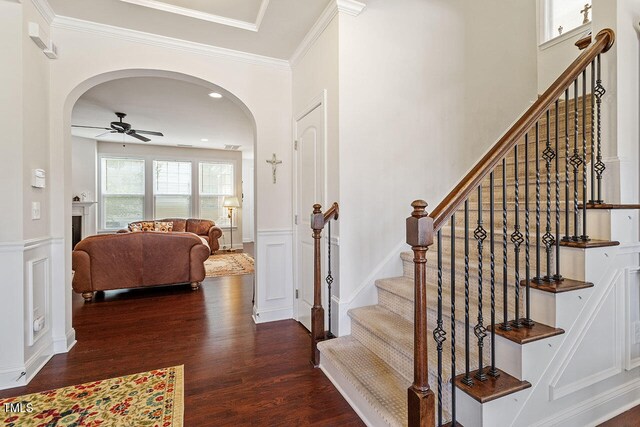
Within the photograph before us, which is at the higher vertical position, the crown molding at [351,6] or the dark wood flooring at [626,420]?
the crown molding at [351,6]

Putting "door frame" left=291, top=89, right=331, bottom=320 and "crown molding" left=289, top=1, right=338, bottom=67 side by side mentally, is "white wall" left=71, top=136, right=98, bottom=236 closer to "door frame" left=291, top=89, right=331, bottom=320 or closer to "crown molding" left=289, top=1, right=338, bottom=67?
"door frame" left=291, top=89, right=331, bottom=320

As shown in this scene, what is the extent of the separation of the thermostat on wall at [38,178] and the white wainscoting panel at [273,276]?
1.77 meters

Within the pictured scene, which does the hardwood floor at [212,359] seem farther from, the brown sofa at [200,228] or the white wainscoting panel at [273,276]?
the brown sofa at [200,228]

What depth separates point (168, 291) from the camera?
4.39m

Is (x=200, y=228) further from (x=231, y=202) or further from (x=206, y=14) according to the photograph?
(x=206, y=14)

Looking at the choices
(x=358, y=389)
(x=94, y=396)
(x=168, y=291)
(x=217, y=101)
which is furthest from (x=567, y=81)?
(x=168, y=291)

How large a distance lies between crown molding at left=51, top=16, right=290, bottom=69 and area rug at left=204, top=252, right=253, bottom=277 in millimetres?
3523

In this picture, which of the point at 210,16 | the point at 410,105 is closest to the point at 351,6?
the point at 410,105

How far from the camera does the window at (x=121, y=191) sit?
291 inches

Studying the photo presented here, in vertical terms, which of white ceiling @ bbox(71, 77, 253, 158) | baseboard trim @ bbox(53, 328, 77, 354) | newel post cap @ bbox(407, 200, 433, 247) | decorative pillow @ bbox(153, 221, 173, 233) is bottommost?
baseboard trim @ bbox(53, 328, 77, 354)

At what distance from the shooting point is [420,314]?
125 cm

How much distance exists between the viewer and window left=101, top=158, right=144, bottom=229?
738cm

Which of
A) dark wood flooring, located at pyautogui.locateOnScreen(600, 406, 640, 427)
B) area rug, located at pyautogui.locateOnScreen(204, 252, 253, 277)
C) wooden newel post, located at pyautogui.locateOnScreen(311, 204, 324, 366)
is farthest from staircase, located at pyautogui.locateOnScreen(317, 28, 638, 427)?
area rug, located at pyautogui.locateOnScreen(204, 252, 253, 277)

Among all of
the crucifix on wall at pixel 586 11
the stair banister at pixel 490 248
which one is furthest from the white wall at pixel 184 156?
the stair banister at pixel 490 248
